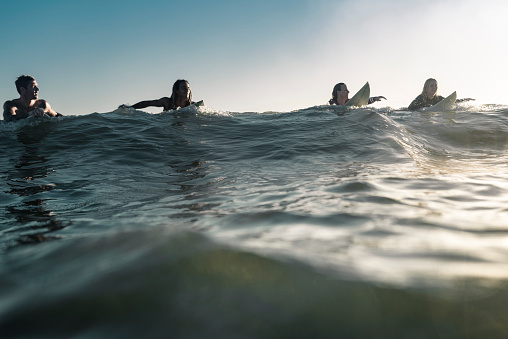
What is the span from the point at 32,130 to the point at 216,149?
4.35 meters

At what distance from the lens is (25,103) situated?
26.2 feet

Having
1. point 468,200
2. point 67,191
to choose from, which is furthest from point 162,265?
point 67,191

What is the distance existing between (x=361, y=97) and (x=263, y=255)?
928 centimetres

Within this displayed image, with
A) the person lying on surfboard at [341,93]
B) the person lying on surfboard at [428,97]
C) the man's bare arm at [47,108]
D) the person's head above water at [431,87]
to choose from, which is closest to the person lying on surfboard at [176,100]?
the man's bare arm at [47,108]

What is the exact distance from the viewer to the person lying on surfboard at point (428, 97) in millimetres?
10281

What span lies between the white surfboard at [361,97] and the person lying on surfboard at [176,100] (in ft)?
15.6

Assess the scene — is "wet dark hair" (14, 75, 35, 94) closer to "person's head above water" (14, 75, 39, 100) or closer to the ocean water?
"person's head above water" (14, 75, 39, 100)

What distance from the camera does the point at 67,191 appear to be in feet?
9.61

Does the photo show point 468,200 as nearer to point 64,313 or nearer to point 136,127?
point 64,313

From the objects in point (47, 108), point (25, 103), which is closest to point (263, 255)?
point (47, 108)

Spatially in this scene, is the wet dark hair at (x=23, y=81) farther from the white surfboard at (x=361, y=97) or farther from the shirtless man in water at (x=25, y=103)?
the white surfboard at (x=361, y=97)

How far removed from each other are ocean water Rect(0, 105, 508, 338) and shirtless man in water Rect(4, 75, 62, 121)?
546 centimetres

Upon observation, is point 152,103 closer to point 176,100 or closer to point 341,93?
point 176,100

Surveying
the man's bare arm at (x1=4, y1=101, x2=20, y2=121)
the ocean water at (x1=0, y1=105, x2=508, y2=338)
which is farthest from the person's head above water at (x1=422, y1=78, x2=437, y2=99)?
the man's bare arm at (x1=4, y1=101, x2=20, y2=121)
